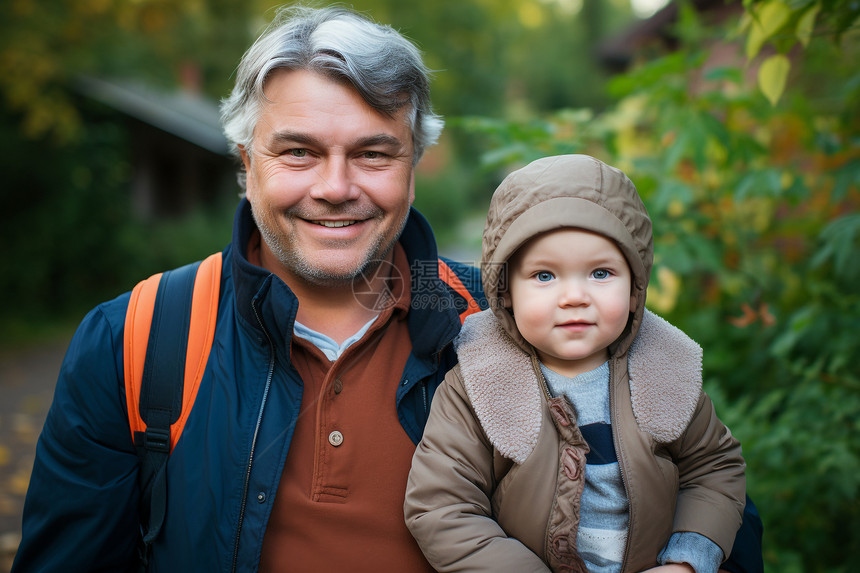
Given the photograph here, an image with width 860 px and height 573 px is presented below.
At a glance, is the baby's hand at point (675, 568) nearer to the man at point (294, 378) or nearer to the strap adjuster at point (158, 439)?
the man at point (294, 378)

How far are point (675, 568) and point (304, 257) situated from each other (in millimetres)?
1291

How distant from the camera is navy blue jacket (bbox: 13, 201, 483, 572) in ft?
5.62

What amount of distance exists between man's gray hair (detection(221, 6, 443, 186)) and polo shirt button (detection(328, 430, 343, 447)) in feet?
3.08

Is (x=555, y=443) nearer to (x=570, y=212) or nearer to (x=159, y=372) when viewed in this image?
(x=570, y=212)

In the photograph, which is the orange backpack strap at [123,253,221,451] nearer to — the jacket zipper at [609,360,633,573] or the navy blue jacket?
the navy blue jacket

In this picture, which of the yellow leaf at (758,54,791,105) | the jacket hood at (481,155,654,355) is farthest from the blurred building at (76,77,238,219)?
the jacket hood at (481,155,654,355)

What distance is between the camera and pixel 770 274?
358 cm

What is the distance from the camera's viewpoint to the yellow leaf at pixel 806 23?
2.01 metres

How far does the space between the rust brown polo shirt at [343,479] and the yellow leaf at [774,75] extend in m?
1.55

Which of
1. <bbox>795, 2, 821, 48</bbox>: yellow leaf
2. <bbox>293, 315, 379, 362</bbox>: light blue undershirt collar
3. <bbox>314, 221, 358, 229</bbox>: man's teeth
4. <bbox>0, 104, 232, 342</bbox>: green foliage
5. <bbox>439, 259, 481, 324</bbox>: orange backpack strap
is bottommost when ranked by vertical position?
<bbox>293, 315, 379, 362</bbox>: light blue undershirt collar

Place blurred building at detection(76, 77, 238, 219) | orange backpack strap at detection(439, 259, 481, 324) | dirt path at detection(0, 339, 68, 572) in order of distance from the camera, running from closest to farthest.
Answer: orange backpack strap at detection(439, 259, 481, 324) < dirt path at detection(0, 339, 68, 572) < blurred building at detection(76, 77, 238, 219)

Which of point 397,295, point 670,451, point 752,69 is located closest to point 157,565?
point 397,295

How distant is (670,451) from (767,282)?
2132 millimetres

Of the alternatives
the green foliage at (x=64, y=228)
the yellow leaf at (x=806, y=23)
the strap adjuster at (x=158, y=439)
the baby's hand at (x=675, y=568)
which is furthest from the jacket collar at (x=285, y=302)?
the green foliage at (x=64, y=228)
